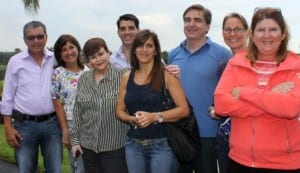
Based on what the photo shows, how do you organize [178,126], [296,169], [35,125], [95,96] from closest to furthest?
[296,169], [178,126], [95,96], [35,125]

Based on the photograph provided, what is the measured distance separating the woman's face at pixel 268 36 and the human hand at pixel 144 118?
1.12 metres

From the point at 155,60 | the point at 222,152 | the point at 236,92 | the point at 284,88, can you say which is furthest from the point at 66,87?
the point at 284,88

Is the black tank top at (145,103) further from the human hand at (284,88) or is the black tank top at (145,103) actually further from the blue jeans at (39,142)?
the blue jeans at (39,142)

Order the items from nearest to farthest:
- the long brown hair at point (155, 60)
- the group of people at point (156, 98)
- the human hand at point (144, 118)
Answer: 1. the group of people at point (156, 98)
2. the human hand at point (144, 118)
3. the long brown hair at point (155, 60)

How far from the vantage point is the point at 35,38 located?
5.18 metres

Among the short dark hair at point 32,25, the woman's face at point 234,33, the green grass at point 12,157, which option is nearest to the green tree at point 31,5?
the green grass at point 12,157

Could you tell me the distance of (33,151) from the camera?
17.4 ft

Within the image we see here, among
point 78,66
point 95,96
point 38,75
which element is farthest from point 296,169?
point 38,75

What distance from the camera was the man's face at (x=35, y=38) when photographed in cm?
518

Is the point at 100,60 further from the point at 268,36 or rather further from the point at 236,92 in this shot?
the point at 268,36

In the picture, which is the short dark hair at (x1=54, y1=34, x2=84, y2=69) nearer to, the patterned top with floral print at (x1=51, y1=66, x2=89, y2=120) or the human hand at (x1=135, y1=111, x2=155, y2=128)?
the patterned top with floral print at (x1=51, y1=66, x2=89, y2=120)

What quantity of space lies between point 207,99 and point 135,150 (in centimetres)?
99

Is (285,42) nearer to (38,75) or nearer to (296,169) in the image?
(296,169)

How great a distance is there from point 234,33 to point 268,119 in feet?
4.24
